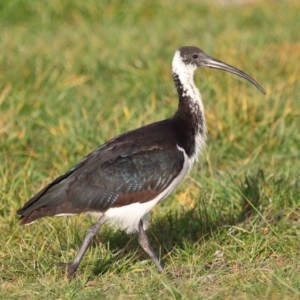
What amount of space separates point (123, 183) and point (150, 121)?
2.78 metres

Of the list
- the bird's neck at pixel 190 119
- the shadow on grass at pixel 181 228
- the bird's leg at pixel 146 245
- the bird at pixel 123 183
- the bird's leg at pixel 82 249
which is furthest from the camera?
the shadow on grass at pixel 181 228

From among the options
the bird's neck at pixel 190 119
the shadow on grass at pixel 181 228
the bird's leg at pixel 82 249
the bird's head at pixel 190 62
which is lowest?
the shadow on grass at pixel 181 228

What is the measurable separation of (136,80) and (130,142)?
3.97m

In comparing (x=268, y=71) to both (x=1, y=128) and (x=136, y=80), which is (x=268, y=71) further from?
(x=1, y=128)

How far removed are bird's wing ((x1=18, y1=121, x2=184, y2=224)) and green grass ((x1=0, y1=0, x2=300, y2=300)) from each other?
46 cm

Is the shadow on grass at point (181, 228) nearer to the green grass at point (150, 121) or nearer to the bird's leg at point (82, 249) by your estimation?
the green grass at point (150, 121)

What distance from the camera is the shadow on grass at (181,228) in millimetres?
6500

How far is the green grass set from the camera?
5.89 meters

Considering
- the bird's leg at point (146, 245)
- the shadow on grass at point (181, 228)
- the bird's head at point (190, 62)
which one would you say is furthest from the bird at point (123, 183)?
the bird's head at point (190, 62)

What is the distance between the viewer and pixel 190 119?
249 inches

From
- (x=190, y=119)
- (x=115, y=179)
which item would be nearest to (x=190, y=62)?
(x=190, y=119)

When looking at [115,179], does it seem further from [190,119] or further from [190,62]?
[190,62]

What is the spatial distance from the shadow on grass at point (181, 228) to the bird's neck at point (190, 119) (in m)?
0.64

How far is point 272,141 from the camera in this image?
8.17 meters
